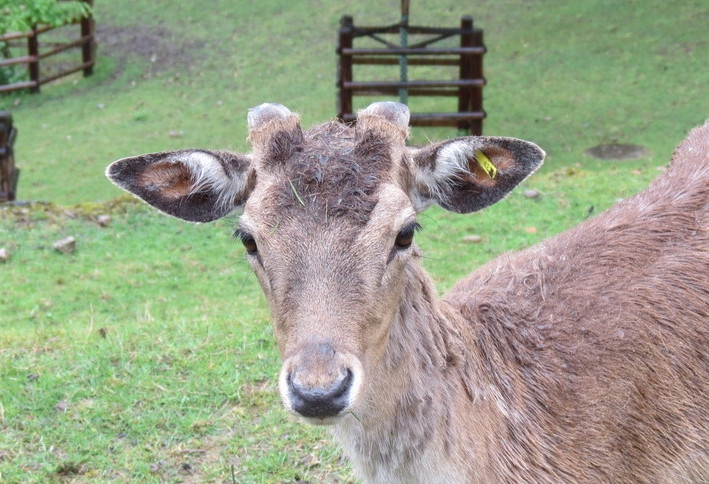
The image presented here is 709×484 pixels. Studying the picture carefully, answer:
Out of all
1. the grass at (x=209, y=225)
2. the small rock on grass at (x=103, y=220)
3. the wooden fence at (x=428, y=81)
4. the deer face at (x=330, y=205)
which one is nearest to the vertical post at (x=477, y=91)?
the wooden fence at (x=428, y=81)

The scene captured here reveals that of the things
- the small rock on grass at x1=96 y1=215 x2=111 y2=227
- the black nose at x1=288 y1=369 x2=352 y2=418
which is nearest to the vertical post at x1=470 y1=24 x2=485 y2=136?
the small rock on grass at x1=96 y1=215 x2=111 y2=227

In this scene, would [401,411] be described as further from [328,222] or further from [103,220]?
[103,220]

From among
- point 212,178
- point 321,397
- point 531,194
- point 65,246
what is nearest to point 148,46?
point 65,246

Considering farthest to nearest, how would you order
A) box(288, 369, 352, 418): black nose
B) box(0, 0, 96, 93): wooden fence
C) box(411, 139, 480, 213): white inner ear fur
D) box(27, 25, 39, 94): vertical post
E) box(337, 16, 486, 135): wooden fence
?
box(27, 25, 39, 94): vertical post → box(0, 0, 96, 93): wooden fence → box(337, 16, 486, 135): wooden fence → box(411, 139, 480, 213): white inner ear fur → box(288, 369, 352, 418): black nose

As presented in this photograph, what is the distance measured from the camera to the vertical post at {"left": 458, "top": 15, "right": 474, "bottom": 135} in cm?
1595

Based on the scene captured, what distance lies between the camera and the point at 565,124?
1662 cm

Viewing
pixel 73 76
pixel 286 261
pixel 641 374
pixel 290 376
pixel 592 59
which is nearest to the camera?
pixel 290 376

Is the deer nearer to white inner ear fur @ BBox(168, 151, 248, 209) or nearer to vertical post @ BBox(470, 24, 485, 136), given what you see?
white inner ear fur @ BBox(168, 151, 248, 209)

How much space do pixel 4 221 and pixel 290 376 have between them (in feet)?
30.3

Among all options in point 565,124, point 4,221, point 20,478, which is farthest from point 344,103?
point 20,478

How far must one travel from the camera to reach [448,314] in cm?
393

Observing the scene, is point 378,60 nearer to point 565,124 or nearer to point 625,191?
point 565,124

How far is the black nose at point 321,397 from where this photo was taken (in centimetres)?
291

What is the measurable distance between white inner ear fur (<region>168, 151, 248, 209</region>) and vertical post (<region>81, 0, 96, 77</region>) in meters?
20.0
